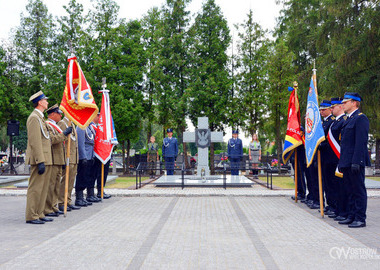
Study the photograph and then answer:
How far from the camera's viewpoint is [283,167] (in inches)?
945

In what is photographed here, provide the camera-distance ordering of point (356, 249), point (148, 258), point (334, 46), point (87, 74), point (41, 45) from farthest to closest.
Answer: point (41, 45) < point (87, 74) < point (334, 46) < point (356, 249) < point (148, 258)

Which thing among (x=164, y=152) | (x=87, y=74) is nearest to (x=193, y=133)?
(x=164, y=152)

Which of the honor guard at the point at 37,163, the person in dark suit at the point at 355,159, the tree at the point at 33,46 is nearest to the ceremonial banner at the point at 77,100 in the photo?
the honor guard at the point at 37,163

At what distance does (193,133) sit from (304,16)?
14.9 meters

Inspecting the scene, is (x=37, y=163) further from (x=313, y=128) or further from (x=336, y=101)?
(x=336, y=101)

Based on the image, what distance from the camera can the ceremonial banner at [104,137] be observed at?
10.9 metres

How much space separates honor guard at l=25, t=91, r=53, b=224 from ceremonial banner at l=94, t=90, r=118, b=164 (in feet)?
10.0

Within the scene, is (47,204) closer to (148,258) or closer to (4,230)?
(4,230)

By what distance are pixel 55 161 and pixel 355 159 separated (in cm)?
593

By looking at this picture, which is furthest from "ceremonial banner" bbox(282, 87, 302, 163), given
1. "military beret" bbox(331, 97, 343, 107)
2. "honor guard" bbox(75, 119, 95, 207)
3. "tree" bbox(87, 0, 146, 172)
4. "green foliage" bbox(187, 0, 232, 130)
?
"tree" bbox(87, 0, 146, 172)

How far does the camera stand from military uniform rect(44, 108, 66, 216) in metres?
8.09

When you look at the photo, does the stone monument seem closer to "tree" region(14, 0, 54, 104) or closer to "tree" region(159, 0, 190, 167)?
"tree" region(159, 0, 190, 167)

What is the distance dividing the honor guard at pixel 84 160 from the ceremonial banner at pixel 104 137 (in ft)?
2.45

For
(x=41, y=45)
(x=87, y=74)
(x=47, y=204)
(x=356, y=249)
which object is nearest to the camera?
(x=356, y=249)
